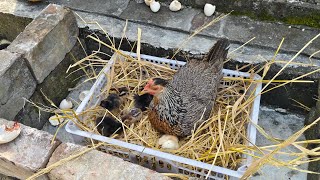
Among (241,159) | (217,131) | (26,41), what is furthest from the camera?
(26,41)

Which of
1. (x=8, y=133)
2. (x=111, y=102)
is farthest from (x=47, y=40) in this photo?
(x=8, y=133)

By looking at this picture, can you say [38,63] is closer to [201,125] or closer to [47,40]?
[47,40]

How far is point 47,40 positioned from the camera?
3572 mm

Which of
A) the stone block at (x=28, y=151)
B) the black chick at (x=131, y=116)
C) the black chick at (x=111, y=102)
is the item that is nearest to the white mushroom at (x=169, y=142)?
the black chick at (x=131, y=116)

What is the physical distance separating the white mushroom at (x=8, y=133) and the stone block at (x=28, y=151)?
5cm

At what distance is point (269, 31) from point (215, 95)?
0.97m

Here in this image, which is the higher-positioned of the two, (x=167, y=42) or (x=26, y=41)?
(x=167, y=42)

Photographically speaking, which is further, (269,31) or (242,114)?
(269,31)

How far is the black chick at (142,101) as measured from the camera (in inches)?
142

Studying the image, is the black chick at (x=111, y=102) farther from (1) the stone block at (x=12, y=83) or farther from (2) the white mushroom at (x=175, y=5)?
(2) the white mushroom at (x=175, y=5)

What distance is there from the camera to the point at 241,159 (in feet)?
9.91

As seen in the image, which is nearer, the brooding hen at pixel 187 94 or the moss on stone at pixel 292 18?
the brooding hen at pixel 187 94

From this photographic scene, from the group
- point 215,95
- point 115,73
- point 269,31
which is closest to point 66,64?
point 115,73

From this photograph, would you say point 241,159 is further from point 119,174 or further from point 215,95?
point 119,174
